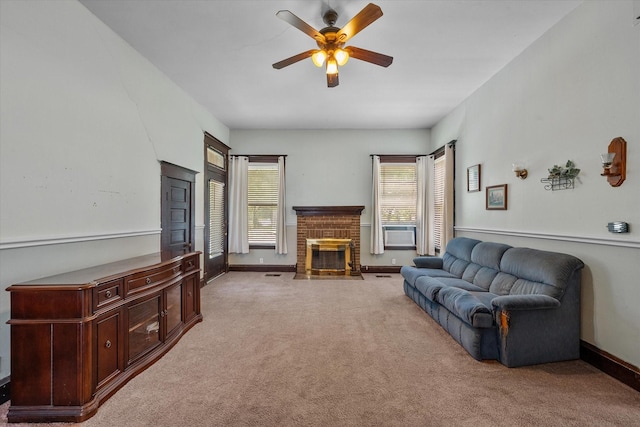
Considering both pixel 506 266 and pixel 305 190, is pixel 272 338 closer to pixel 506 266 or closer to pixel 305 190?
pixel 506 266

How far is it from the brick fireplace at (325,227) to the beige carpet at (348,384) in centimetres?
303

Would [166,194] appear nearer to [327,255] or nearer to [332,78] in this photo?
[332,78]

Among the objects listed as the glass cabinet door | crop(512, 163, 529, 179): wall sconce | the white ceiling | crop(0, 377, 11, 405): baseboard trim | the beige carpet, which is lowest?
the beige carpet

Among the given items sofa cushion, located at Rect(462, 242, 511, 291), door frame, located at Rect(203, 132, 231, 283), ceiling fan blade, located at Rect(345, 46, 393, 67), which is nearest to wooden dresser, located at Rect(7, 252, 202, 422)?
ceiling fan blade, located at Rect(345, 46, 393, 67)

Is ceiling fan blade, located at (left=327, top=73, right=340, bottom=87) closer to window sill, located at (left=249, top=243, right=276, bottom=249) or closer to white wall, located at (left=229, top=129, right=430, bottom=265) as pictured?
white wall, located at (left=229, top=129, right=430, bottom=265)

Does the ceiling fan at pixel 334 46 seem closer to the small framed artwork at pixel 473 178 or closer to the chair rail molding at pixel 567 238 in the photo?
the chair rail molding at pixel 567 238

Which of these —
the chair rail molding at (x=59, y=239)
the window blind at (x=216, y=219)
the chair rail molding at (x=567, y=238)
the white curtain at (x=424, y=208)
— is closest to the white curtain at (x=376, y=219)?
the white curtain at (x=424, y=208)

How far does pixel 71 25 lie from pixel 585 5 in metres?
4.61

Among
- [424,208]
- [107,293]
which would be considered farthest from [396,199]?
[107,293]

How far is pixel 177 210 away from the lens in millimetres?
4496

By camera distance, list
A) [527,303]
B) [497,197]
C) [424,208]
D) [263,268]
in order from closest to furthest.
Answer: [527,303]
[497,197]
[424,208]
[263,268]

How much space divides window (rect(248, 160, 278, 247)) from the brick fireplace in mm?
621

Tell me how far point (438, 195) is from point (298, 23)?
4.75 m

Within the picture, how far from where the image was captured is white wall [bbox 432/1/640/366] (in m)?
2.32
